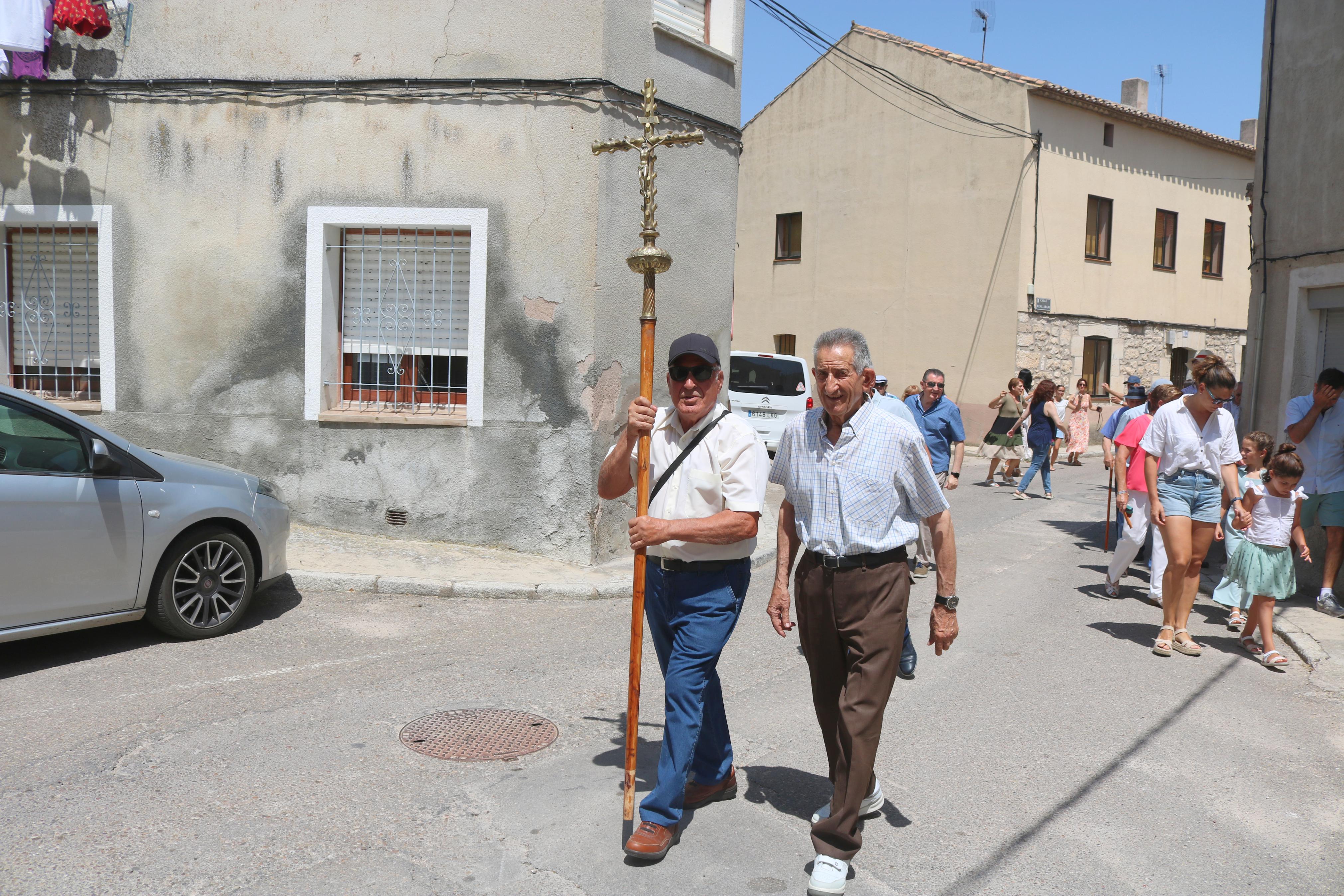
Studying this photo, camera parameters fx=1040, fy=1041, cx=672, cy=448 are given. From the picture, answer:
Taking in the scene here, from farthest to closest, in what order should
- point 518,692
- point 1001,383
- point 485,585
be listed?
point 1001,383 < point 485,585 < point 518,692

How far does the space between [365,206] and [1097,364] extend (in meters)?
19.6

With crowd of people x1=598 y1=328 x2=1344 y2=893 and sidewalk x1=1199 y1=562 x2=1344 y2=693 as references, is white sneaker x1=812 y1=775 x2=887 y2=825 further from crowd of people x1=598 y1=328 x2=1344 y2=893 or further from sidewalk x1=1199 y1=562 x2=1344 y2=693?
sidewalk x1=1199 y1=562 x2=1344 y2=693

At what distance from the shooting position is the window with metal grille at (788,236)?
2581 centimetres

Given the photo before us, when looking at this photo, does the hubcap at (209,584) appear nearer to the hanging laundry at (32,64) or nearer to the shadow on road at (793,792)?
the shadow on road at (793,792)

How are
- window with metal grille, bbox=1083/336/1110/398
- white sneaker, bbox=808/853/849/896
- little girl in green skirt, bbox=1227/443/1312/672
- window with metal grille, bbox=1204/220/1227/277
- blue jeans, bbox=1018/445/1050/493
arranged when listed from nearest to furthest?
1. white sneaker, bbox=808/853/849/896
2. little girl in green skirt, bbox=1227/443/1312/672
3. blue jeans, bbox=1018/445/1050/493
4. window with metal grille, bbox=1083/336/1110/398
5. window with metal grille, bbox=1204/220/1227/277

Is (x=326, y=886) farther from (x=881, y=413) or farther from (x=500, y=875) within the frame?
(x=881, y=413)

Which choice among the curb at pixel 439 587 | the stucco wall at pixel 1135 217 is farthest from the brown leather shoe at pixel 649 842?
the stucco wall at pixel 1135 217

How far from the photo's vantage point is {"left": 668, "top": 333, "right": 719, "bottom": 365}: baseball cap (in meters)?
3.80

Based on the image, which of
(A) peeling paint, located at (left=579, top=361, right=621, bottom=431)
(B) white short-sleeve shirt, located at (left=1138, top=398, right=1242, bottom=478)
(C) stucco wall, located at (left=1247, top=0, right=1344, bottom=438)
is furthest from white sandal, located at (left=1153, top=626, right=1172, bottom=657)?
(A) peeling paint, located at (left=579, top=361, right=621, bottom=431)

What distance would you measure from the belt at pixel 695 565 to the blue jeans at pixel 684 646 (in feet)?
0.04

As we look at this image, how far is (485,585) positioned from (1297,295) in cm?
782

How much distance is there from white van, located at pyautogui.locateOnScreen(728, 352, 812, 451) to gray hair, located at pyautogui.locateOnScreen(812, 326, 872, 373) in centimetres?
1314

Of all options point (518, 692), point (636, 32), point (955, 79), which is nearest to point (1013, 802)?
point (518, 692)

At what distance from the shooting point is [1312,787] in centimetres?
467
